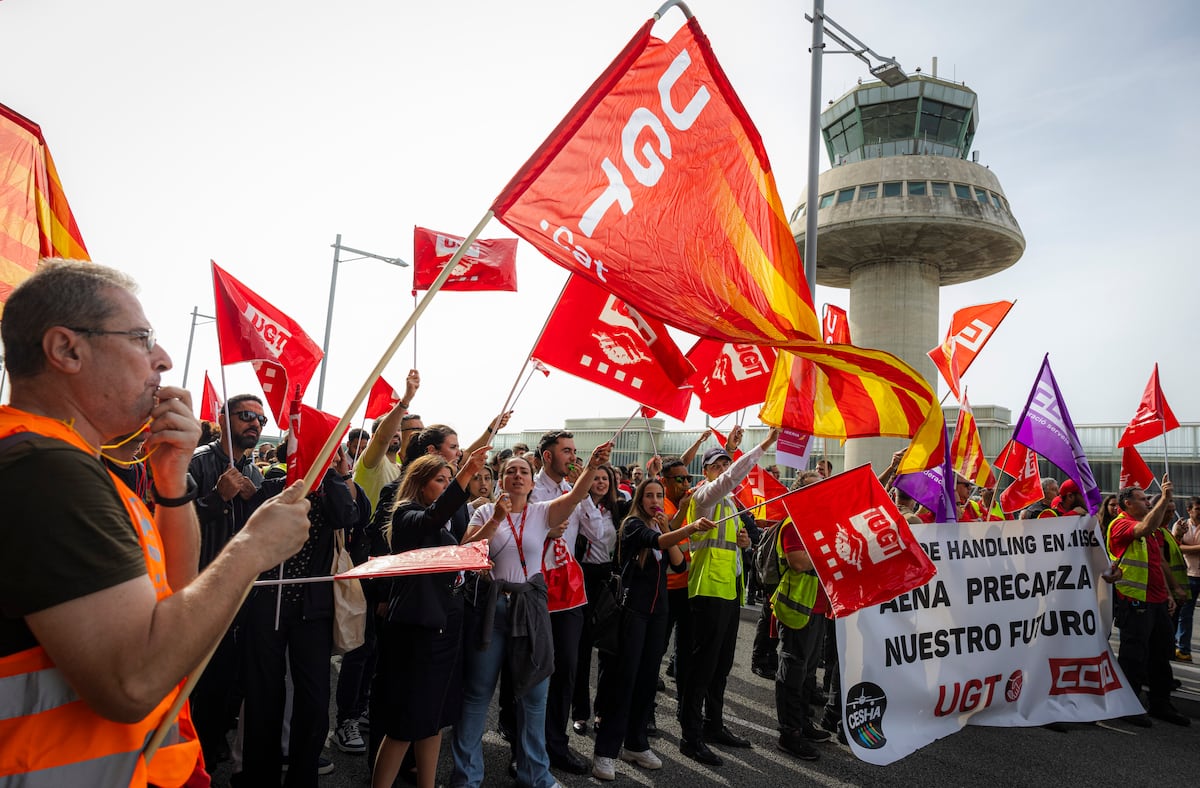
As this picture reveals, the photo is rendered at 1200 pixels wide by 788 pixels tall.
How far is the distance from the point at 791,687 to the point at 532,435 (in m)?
20.0

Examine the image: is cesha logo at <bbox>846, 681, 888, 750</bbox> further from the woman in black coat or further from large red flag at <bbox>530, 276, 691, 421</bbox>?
the woman in black coat

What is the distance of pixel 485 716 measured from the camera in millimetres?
4379

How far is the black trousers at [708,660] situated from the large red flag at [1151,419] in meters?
6.01

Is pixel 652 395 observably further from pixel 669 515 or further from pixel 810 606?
pixel 810 606

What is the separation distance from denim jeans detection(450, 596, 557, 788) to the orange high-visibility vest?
2982mm

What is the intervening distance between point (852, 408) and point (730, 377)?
4.61 ft

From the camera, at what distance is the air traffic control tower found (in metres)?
28.3

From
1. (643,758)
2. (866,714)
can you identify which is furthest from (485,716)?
(866,714)

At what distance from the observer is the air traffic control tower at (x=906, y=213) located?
92.8ft

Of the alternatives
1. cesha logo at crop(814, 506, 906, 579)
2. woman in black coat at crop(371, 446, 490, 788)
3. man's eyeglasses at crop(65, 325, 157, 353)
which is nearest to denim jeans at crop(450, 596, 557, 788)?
woman in black coat at crop(371, 446, 490, 788)

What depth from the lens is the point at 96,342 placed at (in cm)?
157

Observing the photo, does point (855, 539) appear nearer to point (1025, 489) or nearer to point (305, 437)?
point (305, 437)

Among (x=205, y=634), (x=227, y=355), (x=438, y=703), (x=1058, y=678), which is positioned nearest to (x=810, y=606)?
(x=1058, y=678)

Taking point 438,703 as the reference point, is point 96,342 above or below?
above
